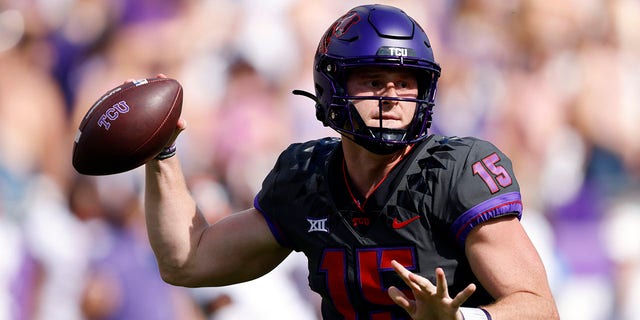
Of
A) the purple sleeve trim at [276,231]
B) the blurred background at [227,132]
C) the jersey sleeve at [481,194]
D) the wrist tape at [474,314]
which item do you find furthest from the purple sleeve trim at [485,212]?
the blurred background at [227,132]

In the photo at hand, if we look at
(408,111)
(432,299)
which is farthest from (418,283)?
(408,111)

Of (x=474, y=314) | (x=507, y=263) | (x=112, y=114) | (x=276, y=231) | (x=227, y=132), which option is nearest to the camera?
(x=474, y=314)

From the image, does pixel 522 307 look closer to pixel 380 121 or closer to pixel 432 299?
pixel 432 299

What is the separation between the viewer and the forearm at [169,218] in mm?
2912

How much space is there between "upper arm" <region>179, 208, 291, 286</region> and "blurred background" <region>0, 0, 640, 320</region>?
4.59 ft

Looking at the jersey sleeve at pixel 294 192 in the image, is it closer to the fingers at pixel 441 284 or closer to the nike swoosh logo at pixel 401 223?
the nike swoosh logo at pixel 401 223

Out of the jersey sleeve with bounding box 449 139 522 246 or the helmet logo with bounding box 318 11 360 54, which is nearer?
the jersey sleeve with bounding box 449 139 522 246

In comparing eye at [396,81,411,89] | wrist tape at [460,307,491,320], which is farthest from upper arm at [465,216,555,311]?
eye at [396,81,411,89]

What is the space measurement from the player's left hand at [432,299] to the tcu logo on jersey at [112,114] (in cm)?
97

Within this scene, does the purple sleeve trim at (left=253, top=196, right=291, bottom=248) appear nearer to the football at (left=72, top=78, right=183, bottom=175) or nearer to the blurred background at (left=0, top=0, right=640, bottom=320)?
the football at (left=72, top=78, right=183, bottom=175)

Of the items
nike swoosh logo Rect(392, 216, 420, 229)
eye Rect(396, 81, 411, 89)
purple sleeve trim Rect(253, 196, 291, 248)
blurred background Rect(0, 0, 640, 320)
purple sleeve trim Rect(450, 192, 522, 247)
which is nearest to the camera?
purple sleeve trim Rect(450, 192, 522, 247)

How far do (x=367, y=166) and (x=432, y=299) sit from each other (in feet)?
2.04

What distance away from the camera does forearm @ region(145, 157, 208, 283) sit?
291 cm

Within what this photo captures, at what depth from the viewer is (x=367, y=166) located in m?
2.70
